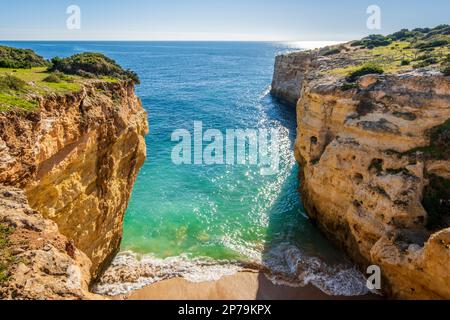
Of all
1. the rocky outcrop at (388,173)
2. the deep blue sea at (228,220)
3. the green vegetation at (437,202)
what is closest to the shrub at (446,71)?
the rocky outcrop at (388,173)

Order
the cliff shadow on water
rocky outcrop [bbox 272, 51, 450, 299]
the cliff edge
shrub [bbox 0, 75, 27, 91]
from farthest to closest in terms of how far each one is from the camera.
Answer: the cliff shadow on water < rocky outcrop [bbox 272, 51, 450, 299] < shrub [bbox 0, 75, 27, 91] < the cliff edge

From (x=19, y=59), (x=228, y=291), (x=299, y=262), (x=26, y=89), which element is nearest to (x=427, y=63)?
(x=299, y=262)

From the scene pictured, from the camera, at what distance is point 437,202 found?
17.4m

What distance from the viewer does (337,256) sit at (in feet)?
70.6

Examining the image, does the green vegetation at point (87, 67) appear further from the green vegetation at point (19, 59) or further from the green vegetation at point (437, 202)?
the green vegetation at point (437, 202)

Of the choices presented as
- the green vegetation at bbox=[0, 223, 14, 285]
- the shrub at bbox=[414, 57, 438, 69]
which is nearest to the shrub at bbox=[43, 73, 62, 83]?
the green vegetation at bbox=[0, 223, 14, 285]

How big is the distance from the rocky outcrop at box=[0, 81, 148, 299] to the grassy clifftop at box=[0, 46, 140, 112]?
0.62 meters

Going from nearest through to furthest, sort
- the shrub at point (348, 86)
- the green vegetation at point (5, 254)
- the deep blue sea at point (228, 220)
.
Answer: the green vegetation at point (5, 254) < the deep blue sea at point (228, 220) < the shrub at point (348, 86)

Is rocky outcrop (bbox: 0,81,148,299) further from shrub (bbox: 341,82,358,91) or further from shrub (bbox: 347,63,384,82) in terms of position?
shrub (bbox: 347,63,384,82)

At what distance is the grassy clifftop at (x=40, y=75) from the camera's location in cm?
1316

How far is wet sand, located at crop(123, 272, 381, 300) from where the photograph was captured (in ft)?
60.3

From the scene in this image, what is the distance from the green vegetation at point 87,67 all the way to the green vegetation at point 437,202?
2032 cm
